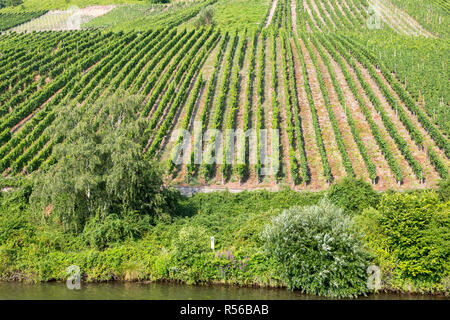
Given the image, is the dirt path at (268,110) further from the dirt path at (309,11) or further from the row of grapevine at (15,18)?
the row of grapevine at (15,18)

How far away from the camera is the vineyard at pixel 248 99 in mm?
43188

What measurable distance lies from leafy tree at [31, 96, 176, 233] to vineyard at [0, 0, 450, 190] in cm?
127

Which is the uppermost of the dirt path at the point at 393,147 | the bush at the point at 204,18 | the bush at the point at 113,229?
the bush at the point at 204,18

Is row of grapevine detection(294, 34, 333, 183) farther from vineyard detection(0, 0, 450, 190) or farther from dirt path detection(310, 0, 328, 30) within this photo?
dirt path detection(310, 0, 328, 30)

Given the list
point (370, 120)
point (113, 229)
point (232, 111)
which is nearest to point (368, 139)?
point (370, 120)

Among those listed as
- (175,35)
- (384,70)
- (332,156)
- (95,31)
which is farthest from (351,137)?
(95,31)

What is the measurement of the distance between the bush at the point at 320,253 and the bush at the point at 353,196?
6.77 m

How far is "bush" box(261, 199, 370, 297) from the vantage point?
77.4ft

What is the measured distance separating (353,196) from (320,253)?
31.0 ft

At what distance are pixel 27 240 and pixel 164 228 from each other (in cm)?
879

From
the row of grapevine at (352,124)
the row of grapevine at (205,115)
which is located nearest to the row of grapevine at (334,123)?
the row of grapevine at (352,124)

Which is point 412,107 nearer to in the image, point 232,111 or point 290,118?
point 290,118

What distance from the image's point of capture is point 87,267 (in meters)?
26.8

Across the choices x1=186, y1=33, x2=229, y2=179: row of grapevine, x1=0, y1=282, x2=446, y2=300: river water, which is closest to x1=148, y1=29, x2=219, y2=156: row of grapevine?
x1=186, y1=33, x2=229, y2=179: row of grapevine
